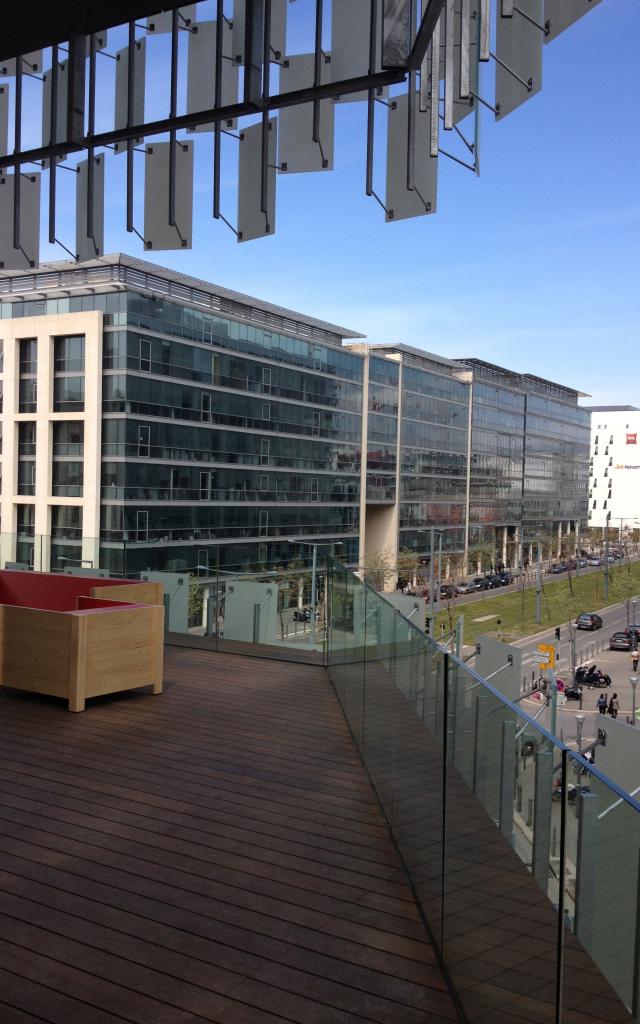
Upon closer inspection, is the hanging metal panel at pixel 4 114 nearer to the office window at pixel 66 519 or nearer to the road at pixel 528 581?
the office window at pixel 66 519

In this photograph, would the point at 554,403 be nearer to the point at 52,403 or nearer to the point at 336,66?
the point at 52,403

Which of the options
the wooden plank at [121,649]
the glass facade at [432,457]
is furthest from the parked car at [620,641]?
the wooden plank at [121,649]

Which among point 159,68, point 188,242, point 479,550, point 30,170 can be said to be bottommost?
point 479,550

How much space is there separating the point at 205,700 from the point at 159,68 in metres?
5.32

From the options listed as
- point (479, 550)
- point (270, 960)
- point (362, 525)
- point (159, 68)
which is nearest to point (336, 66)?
point (159, 68)

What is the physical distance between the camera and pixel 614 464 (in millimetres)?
103750

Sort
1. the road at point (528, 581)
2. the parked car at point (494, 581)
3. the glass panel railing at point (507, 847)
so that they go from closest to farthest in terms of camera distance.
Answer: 1. the glass panel railing at point (507, 847)
2. the road at point (528, 581)
3. the parked car at point (494, 581)

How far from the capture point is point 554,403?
86938mm

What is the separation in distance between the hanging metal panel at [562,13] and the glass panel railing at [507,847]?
3711 mm

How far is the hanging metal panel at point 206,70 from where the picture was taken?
6527 millimetres

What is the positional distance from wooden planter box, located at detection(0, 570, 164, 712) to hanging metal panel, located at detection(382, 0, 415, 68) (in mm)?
4713

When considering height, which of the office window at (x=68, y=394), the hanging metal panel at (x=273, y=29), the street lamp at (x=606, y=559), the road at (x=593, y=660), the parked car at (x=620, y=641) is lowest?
the road at (x=593, y=660)

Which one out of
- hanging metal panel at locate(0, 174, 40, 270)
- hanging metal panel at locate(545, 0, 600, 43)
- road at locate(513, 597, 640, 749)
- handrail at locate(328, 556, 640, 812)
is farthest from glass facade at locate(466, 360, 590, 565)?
handrail at locate(328, 556, 640, 812)

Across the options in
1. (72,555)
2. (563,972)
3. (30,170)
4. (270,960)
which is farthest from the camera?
(72,555)
